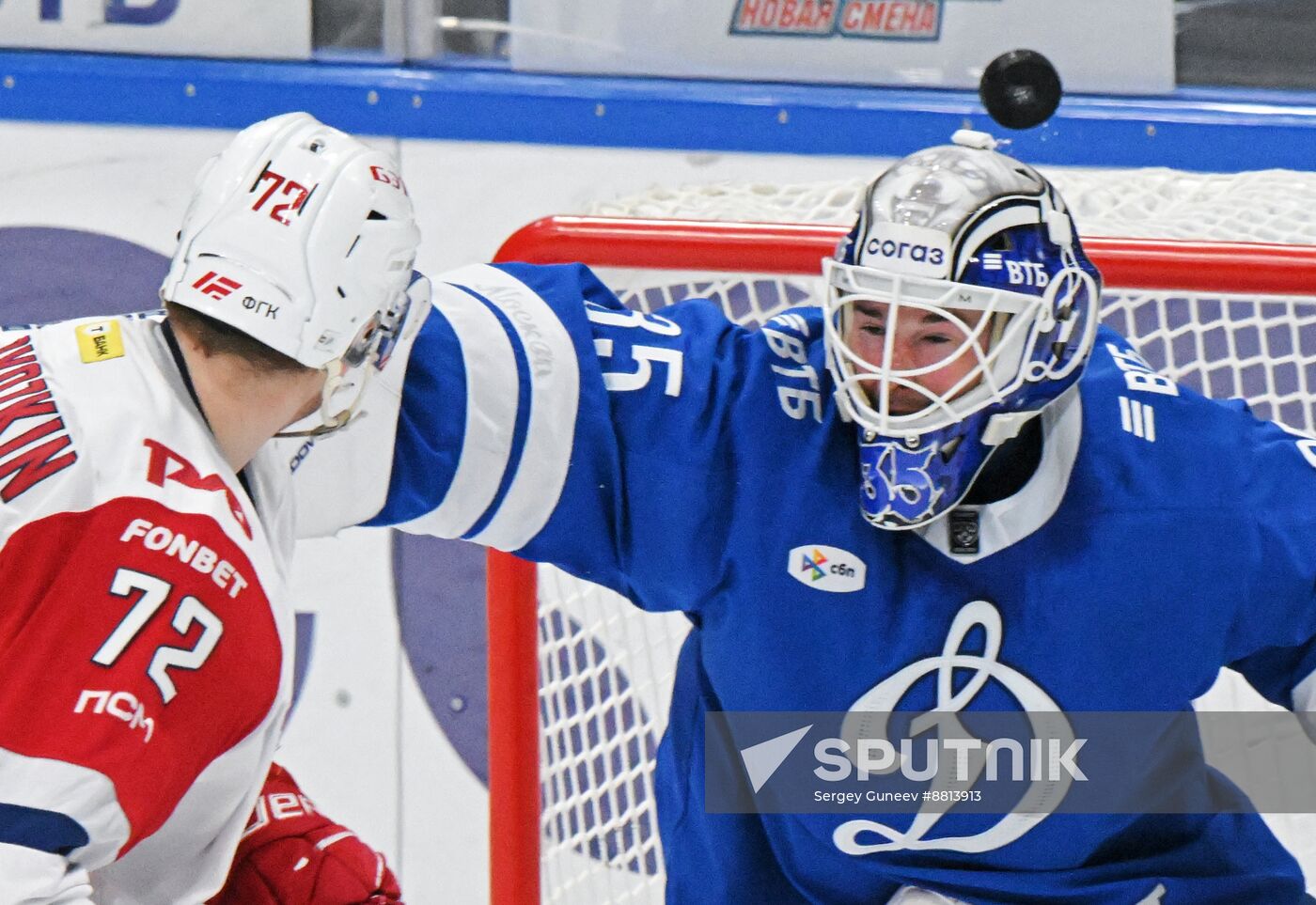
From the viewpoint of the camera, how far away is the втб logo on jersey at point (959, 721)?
160 centimetres

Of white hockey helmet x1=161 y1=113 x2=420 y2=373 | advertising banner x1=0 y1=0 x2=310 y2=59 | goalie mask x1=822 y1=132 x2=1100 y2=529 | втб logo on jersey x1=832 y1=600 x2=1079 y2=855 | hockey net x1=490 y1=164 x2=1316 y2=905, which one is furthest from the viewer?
advertising banner x1=0 y1=0 x2=310 y2=59

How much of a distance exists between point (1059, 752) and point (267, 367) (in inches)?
33.1

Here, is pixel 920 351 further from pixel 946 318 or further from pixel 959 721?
pixel 959 721

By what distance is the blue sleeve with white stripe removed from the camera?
158 cm

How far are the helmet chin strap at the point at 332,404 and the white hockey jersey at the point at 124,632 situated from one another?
84mm

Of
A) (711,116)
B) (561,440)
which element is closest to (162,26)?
(711,116)

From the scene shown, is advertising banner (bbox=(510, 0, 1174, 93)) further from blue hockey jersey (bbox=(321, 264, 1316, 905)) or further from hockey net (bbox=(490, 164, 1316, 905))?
blue hockey jersey (bbox=(321, 264, 1316, 905))

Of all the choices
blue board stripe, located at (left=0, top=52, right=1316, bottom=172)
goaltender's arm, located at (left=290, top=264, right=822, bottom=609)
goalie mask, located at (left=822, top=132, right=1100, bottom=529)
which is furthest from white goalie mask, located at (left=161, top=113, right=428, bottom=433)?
blue board stripe, located at (left=0, top=52, right=1316, bottom=172)

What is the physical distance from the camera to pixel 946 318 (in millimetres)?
1499

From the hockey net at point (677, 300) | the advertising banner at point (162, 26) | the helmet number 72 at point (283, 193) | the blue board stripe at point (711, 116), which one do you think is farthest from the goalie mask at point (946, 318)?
the advertising banner at point (162, 26)

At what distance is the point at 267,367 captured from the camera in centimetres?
135

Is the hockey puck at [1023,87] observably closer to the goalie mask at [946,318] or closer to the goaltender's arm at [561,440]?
the goalie mask at [946,318]

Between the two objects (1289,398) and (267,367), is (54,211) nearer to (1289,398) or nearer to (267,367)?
(267,367)

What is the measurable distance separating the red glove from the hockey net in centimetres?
38
